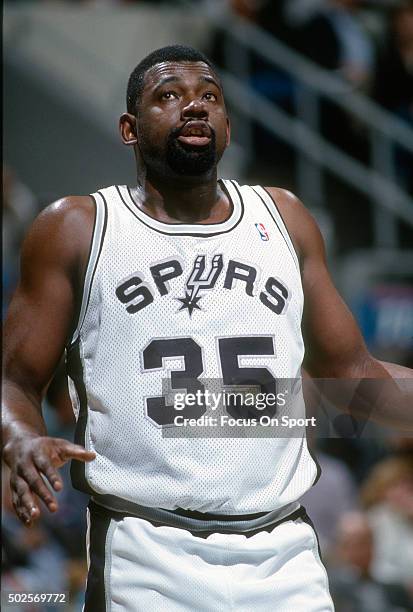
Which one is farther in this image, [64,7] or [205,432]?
[64,7]

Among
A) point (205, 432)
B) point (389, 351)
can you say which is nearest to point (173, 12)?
point (389, 351)

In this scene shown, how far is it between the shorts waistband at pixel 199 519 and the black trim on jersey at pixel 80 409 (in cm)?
7

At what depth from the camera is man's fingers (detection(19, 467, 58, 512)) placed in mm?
2020

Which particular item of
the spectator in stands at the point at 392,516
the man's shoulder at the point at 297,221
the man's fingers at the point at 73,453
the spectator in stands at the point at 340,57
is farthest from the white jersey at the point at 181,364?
the spectator in stands at the point at 340,57

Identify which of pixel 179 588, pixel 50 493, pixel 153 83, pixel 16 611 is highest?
pixel 153 83

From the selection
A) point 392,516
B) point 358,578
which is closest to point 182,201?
point 358,578

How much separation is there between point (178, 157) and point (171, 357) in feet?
1.44

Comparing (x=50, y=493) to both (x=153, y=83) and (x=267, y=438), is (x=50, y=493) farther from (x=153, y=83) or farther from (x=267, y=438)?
(x=153, y=83)

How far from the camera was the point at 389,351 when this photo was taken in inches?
168

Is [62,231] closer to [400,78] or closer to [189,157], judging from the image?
[189,157]

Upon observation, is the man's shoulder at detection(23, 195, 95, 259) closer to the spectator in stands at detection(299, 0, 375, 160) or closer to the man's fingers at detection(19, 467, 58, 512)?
the man's fingers at detection(19, 467, 58, 512)

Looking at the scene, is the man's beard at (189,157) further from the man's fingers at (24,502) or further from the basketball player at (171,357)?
the man's fingers at (24,502)

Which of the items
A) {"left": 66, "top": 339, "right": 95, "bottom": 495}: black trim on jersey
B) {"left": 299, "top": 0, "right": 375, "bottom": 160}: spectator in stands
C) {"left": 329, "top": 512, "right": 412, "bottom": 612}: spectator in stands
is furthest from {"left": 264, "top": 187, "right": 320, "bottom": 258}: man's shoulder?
{"left": 299, "top": 0, "right": 375, "bottom": 160}: spectator in stands

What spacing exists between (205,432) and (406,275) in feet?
9.25
